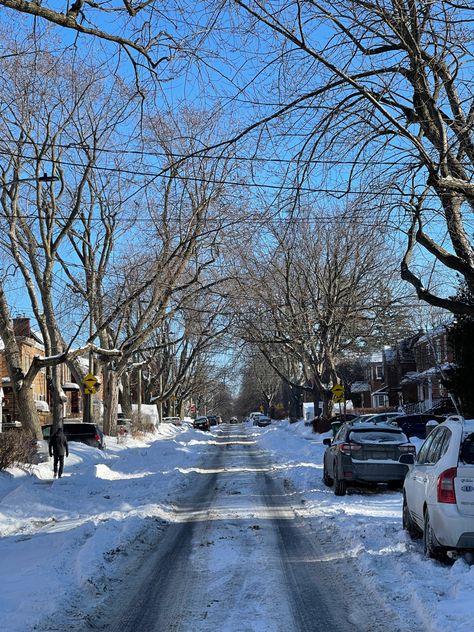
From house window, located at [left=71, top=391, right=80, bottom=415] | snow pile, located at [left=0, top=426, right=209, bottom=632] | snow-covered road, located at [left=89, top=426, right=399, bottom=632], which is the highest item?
house window, located at [left=71, top=391, right=80, bottom=415]

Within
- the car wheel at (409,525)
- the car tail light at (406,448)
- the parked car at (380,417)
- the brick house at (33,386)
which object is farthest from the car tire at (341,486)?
the brick house at (33,386)

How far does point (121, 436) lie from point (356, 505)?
25.8 metres

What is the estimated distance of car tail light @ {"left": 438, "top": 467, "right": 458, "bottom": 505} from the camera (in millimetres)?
7809

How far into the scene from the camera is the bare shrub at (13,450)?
57.6ft

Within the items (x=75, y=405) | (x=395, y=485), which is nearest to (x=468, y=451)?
(x=395, y=485)

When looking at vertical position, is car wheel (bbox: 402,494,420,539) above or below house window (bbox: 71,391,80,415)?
below

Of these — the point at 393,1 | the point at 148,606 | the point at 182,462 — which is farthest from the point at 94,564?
the point at 182,462

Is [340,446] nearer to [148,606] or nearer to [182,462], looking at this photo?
[148,606]

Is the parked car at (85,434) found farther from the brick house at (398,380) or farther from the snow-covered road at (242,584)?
the brick house at (398,380)

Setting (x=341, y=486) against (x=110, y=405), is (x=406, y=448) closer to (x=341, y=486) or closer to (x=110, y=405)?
(x=341, y=486)

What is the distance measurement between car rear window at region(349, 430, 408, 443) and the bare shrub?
8.32 metres

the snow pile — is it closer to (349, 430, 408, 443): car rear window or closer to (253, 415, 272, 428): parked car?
(349, 430, 408, 443): car rear window

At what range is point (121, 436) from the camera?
37.9 metres

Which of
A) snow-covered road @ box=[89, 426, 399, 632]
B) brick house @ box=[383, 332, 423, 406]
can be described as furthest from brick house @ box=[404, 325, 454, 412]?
snow-covered road @ box=[89, 426, 399, 632]
